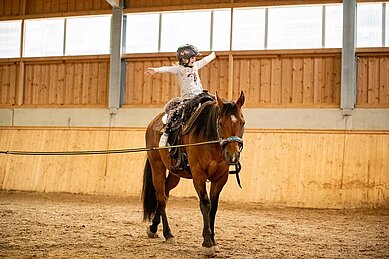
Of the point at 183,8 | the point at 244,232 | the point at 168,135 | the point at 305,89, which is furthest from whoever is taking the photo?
the point at 183,8

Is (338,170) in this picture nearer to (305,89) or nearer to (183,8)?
(305,89)

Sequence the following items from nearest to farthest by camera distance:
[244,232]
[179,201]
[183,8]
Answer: [244,232] < [179,201] < [183,8]

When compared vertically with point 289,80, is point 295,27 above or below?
above

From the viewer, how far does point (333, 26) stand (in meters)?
12.8

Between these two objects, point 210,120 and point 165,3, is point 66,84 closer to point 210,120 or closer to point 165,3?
point 165,3

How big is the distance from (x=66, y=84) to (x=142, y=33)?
2.91m

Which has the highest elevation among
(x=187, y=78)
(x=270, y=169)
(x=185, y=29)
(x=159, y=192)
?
(x=185, y=29)

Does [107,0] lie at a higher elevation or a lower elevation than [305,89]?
higher

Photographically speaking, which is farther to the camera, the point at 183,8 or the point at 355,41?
the point at 183,8

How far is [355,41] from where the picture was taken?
12.5 metres

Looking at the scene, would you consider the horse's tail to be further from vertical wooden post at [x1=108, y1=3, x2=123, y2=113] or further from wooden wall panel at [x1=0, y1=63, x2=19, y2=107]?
wooden wall panel at [x1=0, y1=63, x2=19, y2=107]

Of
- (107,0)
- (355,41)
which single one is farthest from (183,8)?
(355,41)

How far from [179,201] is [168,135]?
225 inches

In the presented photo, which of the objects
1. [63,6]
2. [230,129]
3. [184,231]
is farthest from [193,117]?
[63,6]
